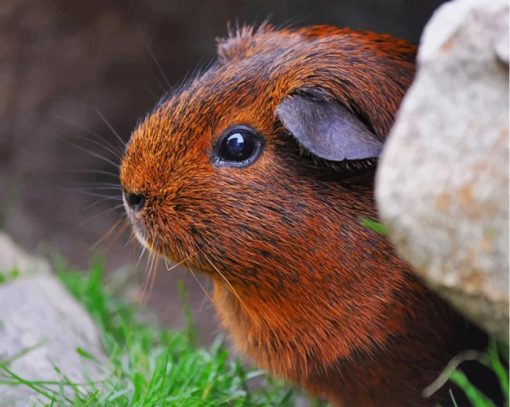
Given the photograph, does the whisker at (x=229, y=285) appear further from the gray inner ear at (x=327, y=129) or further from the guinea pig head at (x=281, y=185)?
the gray inner ear at (x=327, y=129)

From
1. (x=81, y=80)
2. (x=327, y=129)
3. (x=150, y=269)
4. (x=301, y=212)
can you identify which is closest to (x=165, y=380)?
(x=150, y=269)

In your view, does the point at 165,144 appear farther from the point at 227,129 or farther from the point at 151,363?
the point at 151,363

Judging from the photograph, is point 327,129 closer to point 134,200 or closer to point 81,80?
point 134,200

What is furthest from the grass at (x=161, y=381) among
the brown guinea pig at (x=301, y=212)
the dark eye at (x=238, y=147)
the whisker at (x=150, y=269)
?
the dark eye at (x=238, y=147)

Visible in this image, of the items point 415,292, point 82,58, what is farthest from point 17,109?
point 415,292

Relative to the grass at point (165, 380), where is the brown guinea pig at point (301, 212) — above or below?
above

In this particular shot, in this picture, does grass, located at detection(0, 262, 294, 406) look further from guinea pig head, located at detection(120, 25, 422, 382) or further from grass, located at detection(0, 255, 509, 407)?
guinea pig head, located at detection(120, 25, 422, 382)
